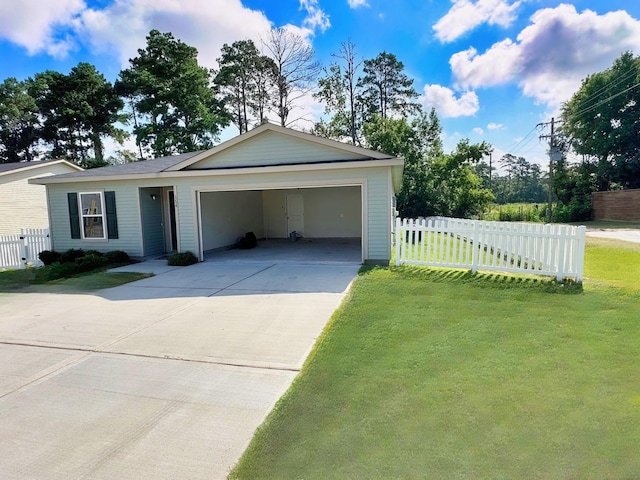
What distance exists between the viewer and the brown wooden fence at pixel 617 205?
961 inches

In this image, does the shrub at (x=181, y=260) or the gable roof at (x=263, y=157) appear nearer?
the gable roof at (x=263, y=157)

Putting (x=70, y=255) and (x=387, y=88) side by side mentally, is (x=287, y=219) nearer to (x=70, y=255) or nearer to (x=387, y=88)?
(x=70, y=255)

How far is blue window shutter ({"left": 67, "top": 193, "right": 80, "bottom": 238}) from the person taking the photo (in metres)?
12.2

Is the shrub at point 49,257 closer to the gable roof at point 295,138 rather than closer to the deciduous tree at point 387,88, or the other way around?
the gable roof at point 295,138

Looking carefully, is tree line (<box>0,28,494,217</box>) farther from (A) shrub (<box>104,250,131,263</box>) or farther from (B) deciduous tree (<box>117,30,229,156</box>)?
(A) shrub (<box>104,250,131,263</box>)

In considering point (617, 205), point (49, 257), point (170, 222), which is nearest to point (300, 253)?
point (170, 222)

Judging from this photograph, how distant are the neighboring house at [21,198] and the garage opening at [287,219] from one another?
398 inches

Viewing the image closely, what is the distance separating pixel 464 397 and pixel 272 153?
8393 mm

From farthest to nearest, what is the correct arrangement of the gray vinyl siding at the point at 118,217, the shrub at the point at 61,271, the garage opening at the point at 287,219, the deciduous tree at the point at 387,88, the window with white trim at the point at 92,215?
the deciduous tree at the point at 387,88
the garage opening at the point at 287,219
the window with white trim at the point at 92,215
the gray vinyl siding at the point at 118,217
the shrub at the point at 61,271

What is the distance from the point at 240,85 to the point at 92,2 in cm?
1821

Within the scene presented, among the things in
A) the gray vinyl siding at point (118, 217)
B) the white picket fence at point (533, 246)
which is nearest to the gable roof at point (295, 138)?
the gray vinyl siding at point (118, 217)

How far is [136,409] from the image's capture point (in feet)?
10.7

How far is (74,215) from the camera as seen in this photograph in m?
12.3

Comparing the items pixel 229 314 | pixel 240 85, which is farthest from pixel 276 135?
pixel 240 85
